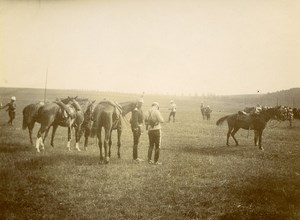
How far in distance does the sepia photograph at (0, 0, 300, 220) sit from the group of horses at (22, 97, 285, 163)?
0.12ft

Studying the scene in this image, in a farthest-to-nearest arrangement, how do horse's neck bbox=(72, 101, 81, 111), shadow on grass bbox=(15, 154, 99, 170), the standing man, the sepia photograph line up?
horse's neck bbox=(72, 101, 81, 111)
the standing man
shadow on grass bbox=(15, 154, 99, 170)
the sepia photograph

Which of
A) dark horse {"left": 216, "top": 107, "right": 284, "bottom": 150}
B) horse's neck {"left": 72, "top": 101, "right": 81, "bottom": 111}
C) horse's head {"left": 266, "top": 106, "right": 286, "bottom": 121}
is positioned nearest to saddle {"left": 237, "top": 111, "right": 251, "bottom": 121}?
dark horse {"left": 216, "top": 107, "right": 284, "bottom": 150}

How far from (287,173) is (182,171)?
5.62ft

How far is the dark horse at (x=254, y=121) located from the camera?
744cm

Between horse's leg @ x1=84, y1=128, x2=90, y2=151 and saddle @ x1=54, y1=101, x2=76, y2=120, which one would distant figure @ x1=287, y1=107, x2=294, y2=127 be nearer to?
horse's leg @ x1=84, y1=128, x2=90, y2=151

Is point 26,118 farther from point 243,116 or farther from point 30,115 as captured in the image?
point 243,116

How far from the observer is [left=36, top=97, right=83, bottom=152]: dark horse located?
6.97m

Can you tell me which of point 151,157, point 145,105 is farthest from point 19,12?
point 151,157

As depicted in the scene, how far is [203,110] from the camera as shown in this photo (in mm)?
7875

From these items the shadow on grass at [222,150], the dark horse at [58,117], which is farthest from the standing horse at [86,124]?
the shadow on grass at [222,150]

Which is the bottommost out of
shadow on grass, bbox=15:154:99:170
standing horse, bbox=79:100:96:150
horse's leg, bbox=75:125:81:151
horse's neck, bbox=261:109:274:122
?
shadow on grass, bbox=15:154:99:170

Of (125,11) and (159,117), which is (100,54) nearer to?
(125,11)

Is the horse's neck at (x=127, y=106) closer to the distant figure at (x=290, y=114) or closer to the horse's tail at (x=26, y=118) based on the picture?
the horse's tail at (x=26, y=118)

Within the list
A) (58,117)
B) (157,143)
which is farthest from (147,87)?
Result: (58,117)
